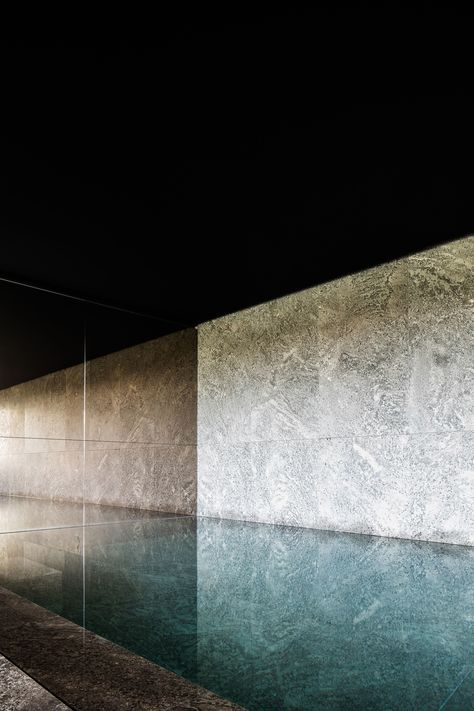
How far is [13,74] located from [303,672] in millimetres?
3673

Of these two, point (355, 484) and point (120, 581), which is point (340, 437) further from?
point (120, 581)

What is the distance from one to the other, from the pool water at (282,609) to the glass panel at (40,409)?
0.78 metres

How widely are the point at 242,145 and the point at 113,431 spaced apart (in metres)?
5.11

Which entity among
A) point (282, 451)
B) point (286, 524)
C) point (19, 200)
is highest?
point (19, 200)

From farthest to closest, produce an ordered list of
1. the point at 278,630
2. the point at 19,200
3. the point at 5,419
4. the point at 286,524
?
the point at 286,524
the point at 5,419
the point at 19,200
the point at 278,630

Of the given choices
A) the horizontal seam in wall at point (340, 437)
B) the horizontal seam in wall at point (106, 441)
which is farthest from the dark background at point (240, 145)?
the horizontal seam in wall at point (340, 437)

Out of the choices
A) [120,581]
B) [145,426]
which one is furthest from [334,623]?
[145,426]

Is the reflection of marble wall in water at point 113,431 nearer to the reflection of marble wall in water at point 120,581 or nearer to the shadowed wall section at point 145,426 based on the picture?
the shadowed wall section at point 145,426

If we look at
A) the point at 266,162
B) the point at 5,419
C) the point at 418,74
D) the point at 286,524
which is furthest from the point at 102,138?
the point at 286,524

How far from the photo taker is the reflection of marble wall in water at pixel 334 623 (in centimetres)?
236

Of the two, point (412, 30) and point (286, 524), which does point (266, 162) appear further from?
point (286, 524)

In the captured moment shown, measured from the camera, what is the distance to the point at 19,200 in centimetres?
532

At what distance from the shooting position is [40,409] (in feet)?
24.5

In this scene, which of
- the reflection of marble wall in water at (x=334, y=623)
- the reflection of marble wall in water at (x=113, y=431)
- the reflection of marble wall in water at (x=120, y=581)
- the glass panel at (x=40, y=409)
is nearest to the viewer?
the reflection of marble wall in water at (x=334, y=623)
